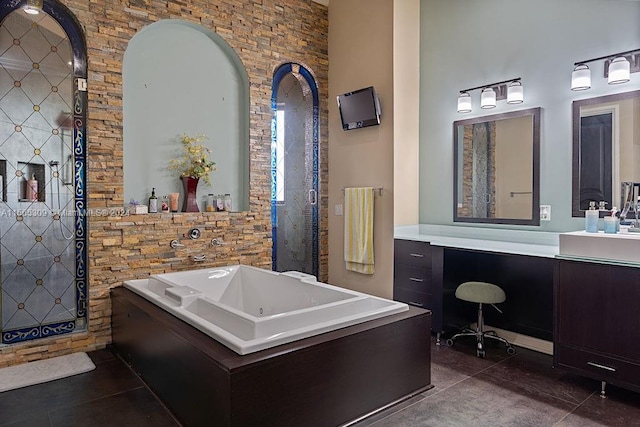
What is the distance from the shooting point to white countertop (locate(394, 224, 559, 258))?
323 centimetres

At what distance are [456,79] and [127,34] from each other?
2.98 m

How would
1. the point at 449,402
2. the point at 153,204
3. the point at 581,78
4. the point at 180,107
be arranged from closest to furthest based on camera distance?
the point at 449,402 < the point at 581,78 < the point at 153,204 < the point at 180,107

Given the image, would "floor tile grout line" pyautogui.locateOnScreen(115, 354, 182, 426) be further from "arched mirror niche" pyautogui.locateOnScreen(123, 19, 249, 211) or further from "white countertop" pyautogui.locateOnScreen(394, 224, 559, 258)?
"white countertop" pyautogui.locateOnScreen(394, 224, 559, 258)

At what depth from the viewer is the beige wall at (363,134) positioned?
4246 mm

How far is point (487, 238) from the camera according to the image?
12.7ft

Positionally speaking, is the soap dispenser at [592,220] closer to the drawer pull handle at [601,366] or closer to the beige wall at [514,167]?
the beige wall at [514,167]

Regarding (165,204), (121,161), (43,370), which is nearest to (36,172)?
(121,161)

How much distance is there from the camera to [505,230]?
3.72 metres

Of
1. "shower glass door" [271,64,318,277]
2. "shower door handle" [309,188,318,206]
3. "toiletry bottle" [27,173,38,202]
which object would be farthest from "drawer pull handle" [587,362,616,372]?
"toiletry bottle" [27,173,38,202]

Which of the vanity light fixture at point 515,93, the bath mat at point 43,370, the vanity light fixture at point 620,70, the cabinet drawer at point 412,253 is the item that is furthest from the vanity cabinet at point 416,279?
the bath mat at point 43,370

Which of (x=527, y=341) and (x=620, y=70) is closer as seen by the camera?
(x=620, y=70)

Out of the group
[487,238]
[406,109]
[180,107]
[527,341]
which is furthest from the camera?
[406,109]

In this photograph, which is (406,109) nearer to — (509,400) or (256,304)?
(256,304)

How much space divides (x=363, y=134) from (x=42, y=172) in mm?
2913
